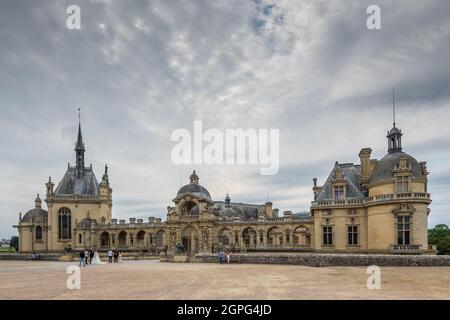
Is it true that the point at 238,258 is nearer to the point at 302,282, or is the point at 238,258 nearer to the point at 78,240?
the point at 302,282

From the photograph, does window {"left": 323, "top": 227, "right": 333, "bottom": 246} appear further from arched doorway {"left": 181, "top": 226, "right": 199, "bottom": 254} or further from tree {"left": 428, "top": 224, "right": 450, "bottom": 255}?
tree {"left": 428, "top": 224, "right": 450, "bottom": 255}

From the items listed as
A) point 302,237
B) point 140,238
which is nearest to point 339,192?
point 302,237

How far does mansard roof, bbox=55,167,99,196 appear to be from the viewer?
74.0 m

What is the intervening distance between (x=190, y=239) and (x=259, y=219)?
472 inches

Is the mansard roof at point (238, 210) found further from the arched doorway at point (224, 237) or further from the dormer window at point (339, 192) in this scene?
the dormer window at point (339, 192)

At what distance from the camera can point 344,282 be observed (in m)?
20.2

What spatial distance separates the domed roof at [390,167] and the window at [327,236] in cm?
800

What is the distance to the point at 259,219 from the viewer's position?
197 ft

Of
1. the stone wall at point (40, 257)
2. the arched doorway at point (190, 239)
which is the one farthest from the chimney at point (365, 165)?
the stone wall at point (40, 257)

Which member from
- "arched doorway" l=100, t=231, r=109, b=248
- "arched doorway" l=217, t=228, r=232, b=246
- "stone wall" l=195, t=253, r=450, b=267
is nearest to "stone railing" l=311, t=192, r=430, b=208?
"stone wall" l=195, t=253, r=450, b=267

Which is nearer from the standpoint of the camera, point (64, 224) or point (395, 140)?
point (395, 140)

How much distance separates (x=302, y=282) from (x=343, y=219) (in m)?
29.0

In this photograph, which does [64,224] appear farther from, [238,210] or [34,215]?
[238,210]
